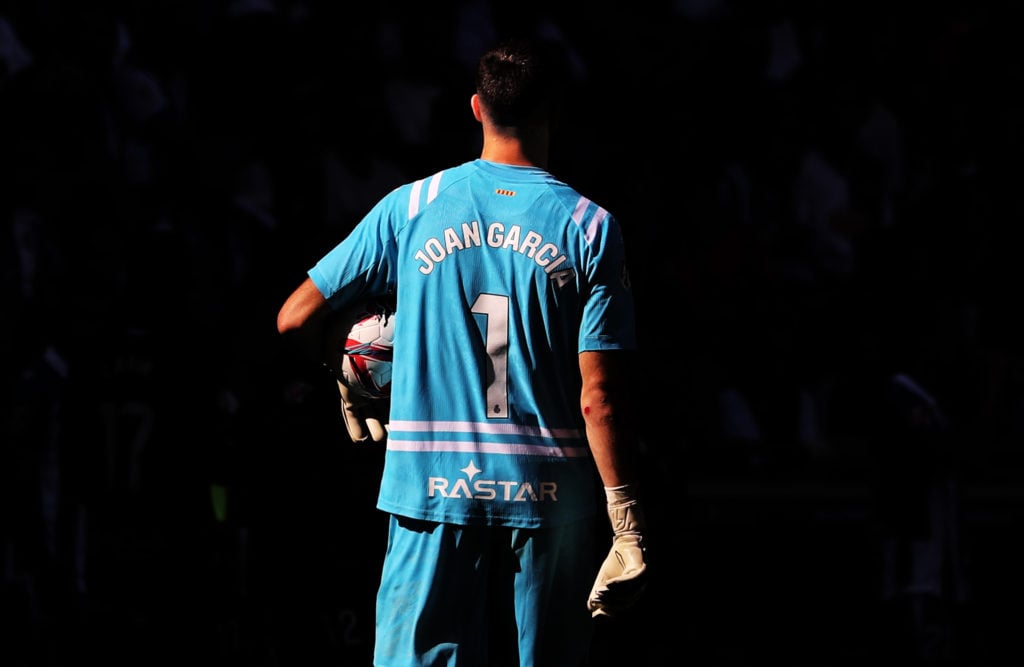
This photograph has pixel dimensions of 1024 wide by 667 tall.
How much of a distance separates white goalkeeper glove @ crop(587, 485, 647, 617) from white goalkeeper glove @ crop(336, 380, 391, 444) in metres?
0.59

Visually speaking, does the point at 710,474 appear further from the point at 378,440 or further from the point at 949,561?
the point at 378,440

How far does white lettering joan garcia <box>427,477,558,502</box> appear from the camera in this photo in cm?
306

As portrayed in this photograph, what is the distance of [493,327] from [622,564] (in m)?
0.56

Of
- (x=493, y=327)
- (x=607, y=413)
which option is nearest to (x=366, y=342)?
(x=493, y=327)

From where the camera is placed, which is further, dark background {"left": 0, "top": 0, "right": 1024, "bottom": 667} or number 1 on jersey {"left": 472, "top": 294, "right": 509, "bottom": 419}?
dark background {"left": 0, "top": 0, "right": 1024, "bottom": 667}

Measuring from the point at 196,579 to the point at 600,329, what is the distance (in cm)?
305

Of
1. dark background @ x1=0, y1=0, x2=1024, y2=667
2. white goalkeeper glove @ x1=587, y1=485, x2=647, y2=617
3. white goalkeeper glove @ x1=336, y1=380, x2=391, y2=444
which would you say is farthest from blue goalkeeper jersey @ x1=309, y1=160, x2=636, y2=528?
dark background @ x1=0, y1=0, x2=1024, y2=667

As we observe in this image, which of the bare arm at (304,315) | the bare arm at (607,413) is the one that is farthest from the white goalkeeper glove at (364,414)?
the bare arm at (607,413)

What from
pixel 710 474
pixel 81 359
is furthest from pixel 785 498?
pixel 81 359

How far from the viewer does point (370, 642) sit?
530 centimetres

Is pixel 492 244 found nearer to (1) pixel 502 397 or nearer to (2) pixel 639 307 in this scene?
(1) pixel 502 397

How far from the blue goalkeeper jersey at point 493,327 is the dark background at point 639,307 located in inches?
89.0

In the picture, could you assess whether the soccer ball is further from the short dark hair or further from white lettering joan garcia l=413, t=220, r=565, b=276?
the short dark hair

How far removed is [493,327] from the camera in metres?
3.06
